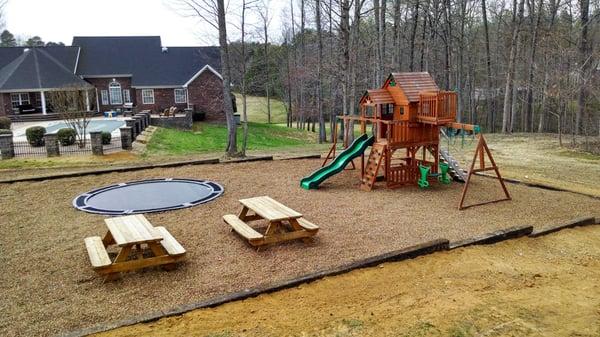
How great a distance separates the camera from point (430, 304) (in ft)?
16.7

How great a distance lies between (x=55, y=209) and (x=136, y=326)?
18.3ft

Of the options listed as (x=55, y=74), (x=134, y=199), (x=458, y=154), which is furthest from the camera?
(x=55, y=74)

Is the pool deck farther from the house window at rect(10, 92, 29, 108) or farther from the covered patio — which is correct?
the house window at rect(10, 92, 29, 108)

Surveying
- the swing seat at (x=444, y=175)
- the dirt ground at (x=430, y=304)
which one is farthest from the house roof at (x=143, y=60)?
the dirt ground at (x=430, y=304)

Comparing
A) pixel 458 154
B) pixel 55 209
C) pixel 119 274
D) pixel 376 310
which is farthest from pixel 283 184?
pixel 458 154

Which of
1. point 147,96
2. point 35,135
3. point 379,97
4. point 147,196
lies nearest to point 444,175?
point 379,97

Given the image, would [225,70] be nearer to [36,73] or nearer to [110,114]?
[110,114]

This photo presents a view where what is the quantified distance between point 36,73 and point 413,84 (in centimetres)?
2950

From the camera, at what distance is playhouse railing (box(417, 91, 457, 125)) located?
9992 millimetres

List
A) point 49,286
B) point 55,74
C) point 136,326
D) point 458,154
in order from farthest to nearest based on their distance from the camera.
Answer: point 55,74
point 458,154
point 49,286
point 136,326

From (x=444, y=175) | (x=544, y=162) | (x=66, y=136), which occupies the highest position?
(x=66, y=136)

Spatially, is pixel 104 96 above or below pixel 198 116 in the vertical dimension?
above

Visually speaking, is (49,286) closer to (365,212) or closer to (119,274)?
(119,274)

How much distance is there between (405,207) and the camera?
916 cm
